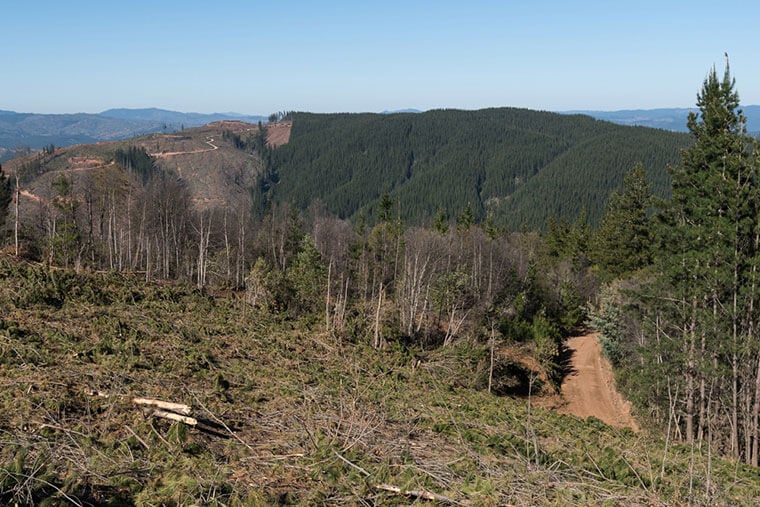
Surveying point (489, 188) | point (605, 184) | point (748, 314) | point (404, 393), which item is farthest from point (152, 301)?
point (489, 188)

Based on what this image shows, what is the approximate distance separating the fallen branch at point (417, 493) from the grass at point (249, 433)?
0.14 metres

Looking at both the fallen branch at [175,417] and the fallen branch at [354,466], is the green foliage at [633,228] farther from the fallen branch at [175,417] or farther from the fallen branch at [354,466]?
the fallen branch at [175,417]

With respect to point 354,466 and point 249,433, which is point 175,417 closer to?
point 249,433

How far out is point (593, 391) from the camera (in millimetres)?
29484

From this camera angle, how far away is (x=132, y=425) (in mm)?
7992

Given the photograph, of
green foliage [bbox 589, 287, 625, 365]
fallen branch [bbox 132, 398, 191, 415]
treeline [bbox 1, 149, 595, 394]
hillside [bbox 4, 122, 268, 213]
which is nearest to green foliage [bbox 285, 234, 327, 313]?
treeline [bbox 1, 149, 595, 394]

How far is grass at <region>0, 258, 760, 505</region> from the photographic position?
6535mm

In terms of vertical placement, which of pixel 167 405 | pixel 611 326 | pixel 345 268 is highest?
pixel 167 405

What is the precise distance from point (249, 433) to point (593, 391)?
1001 inches

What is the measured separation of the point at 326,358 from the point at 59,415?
904 cm

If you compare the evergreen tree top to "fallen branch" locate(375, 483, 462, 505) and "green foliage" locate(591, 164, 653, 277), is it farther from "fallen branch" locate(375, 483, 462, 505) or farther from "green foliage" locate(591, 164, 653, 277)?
"green foliage" locate(591, 164, 653, 277)

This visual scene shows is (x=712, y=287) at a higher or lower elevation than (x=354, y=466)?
higher

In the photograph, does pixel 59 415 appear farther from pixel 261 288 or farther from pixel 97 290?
pixel 261 288

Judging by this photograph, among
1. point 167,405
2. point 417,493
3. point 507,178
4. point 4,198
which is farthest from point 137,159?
point 417,493
